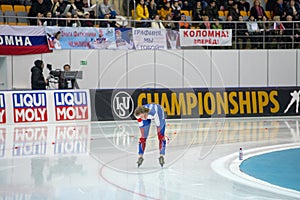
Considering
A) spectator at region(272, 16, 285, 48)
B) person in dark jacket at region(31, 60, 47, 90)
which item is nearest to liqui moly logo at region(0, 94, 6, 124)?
person in dark jacket at region(31, 60, 47, 90)

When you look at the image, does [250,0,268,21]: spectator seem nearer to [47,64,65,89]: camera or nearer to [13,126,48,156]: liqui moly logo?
[47,64,65,89]: camera

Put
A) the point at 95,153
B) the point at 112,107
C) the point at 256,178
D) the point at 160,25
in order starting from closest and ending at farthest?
the point at 256,178 → the point at 95,153 → the point at 112,107 → the point at 160,25

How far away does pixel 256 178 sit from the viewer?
10719 mm

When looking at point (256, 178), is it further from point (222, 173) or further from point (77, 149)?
point (77, 149)

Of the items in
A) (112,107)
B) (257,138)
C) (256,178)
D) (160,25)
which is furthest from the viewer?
(160,25)

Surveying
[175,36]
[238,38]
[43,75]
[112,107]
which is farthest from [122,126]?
[238,38]

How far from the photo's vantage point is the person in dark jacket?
20.8 meters

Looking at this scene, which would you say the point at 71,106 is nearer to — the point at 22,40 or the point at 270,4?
the point at 22,40

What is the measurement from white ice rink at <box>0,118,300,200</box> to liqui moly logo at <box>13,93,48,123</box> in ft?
1.92

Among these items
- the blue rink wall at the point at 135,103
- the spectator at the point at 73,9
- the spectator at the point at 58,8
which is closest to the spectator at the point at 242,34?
the blue rink wall at the point at 135,103

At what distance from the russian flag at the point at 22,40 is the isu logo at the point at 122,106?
3236 millimetres

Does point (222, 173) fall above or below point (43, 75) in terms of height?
below

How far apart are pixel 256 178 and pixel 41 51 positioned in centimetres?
1324

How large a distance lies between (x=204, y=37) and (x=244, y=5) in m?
3.74
